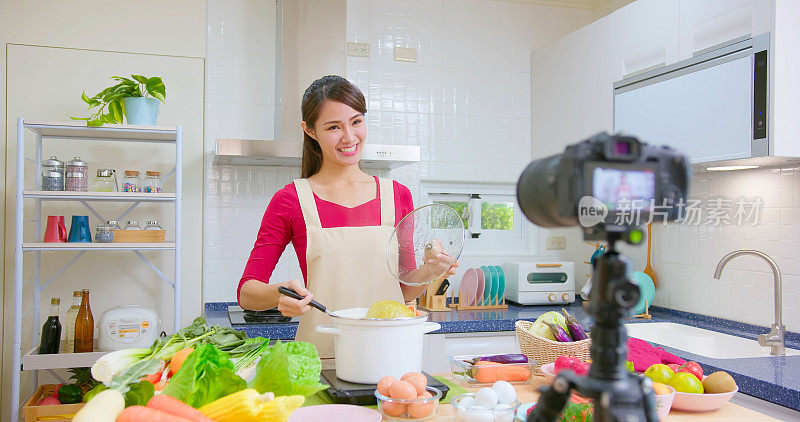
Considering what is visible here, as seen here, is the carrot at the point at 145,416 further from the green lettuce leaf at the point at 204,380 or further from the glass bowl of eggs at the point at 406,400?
the glass bowl of eggs at the point at 406,400

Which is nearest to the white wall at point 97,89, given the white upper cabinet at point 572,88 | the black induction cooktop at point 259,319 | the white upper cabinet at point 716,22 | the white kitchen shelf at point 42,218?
the white kitchen shelf at point 42,218

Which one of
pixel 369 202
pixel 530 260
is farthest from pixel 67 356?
pixel 530 260

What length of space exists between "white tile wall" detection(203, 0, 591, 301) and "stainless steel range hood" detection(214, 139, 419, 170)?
0.62 feet

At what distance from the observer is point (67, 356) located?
8.71ft

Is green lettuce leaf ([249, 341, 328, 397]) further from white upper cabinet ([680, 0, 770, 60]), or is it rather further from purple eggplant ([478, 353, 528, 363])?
white upper cabinet ([680, 0, 770, 60])

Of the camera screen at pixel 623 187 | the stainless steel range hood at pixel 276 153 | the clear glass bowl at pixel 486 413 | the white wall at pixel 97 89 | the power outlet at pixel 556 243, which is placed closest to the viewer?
the camera screen at pixel 623 187

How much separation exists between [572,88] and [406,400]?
103 inches

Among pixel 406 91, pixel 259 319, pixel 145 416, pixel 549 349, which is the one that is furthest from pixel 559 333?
pixel 406 91

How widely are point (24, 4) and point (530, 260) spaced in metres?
2.94

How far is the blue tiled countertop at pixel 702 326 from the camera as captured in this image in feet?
5.97

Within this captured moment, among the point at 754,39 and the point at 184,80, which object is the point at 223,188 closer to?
the point at 184,80

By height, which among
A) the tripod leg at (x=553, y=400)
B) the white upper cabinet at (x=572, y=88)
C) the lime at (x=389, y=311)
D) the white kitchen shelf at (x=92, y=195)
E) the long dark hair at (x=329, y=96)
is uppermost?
the white upper cabinet at (x=572, y=88)

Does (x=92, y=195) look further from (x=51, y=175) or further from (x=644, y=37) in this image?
(x=644, y=37)

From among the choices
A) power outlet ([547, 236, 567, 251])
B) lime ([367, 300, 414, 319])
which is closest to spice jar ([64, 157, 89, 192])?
lime ([367, 300, 414, 319])
